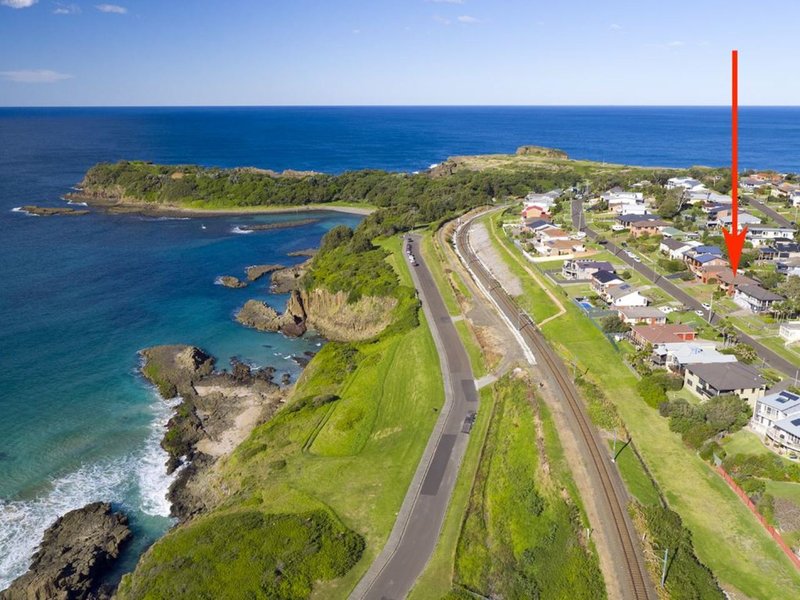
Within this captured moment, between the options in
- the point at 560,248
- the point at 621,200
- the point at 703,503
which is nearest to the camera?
the point at 703,503

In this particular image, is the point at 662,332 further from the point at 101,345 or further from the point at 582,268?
the point at 101,345

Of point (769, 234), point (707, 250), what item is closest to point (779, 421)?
point (707, 250)

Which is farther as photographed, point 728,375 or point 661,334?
point 661,334

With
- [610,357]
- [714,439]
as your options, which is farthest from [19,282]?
[714,439]

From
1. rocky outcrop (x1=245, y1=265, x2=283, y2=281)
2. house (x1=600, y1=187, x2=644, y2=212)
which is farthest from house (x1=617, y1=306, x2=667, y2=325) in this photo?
rocky outcrop (x1=245, y1=265, x2=283, y2=281)

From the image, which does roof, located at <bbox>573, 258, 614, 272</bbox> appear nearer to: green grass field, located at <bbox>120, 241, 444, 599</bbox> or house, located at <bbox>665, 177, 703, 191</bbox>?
green grass field, located at <bbox>120, 241, 444, 599</bbox>

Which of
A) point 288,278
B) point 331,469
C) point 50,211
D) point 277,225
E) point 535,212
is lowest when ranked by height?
point 331,469

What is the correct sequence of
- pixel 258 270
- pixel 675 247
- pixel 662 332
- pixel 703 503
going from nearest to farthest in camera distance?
pixel 703 503, pixel 662 332, pixel 675 247, pixel 258 270
